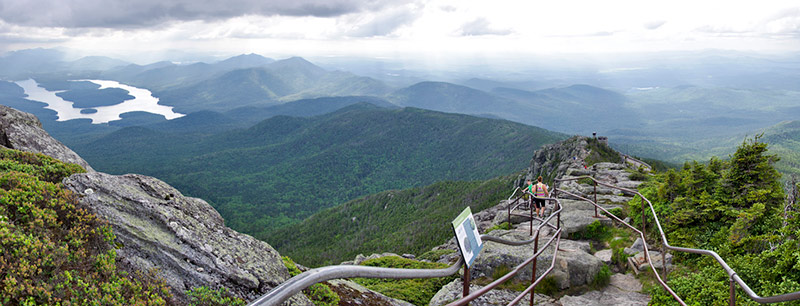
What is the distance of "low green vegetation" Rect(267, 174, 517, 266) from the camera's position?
285 ft

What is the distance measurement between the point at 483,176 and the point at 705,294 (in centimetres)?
19553

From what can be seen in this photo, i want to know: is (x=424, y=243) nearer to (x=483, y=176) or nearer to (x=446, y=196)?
(x=446, y=196)

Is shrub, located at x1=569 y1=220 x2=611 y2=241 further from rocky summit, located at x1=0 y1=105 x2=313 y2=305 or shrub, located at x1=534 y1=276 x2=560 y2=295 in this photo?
rocky summit, located at x1=0 y1=105 x2=313 y2=305

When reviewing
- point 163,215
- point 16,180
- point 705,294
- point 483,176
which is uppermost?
point 16,180

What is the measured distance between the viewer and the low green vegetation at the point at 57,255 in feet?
17.1

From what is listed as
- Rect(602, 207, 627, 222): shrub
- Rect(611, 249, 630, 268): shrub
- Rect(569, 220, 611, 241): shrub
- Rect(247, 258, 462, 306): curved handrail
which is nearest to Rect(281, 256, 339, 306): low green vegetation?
Rect(247, 258, 462, 306): curved handrail

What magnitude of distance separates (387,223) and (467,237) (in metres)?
114

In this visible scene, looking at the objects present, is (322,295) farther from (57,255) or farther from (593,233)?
(593,233)

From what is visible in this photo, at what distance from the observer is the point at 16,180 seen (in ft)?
23.3

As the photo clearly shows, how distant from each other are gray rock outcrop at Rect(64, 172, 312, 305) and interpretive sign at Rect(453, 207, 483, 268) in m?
4.04

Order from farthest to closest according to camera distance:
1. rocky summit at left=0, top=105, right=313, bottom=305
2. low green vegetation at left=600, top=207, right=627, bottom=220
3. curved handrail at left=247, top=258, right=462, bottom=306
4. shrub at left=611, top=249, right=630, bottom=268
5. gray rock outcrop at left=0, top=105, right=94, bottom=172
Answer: low green vegetation at left=600, top=207, right=627, bottom=220 → gray rock outcrop at left=0, top=105, right=94, bottom=172 → shrub at left=611, top=249, right=630, bottom=268 → rocky summit at left=0, top=105, right=313, bottom=305 → curved handrail at left=247, top=258, right=462, bottom=306

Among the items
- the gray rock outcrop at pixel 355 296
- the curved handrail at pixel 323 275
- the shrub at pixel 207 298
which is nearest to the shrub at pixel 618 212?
the gray rock outcrop at pixel 355 296

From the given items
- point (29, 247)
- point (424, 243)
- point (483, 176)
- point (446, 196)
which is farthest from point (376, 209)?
point (29, 247)

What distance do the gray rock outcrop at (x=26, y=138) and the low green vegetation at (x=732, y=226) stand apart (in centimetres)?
1906
